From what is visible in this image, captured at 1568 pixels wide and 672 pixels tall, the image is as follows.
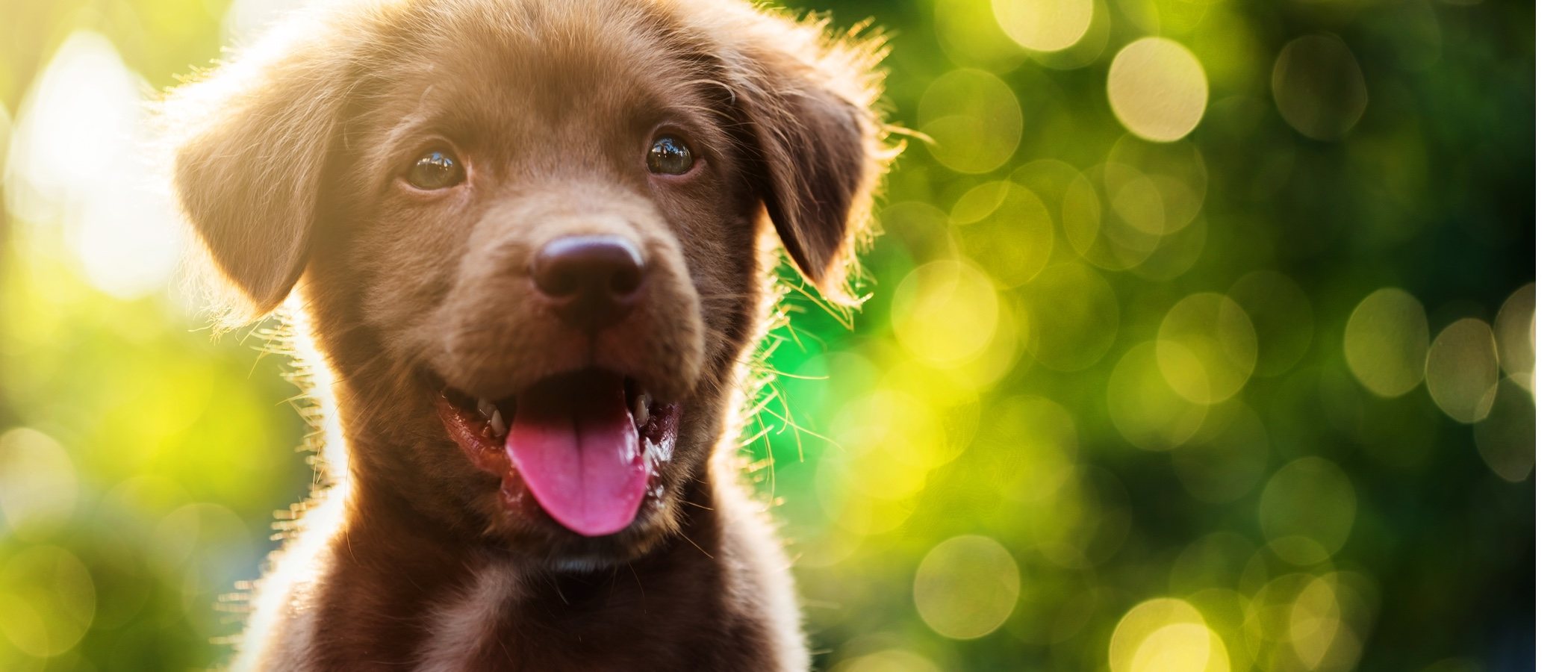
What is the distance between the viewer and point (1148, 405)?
7148mm

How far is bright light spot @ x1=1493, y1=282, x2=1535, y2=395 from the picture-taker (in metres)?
6.79

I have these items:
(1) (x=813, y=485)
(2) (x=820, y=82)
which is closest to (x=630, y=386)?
(2) (x=820, y=82)

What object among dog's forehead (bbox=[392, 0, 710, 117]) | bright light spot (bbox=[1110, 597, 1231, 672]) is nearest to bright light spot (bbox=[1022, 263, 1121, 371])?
bright light spot (bbox=[1110, 597, 1231, 672])

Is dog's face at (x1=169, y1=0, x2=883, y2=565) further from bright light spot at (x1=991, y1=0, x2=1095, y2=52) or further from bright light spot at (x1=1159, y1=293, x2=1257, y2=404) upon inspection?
bright light spot at (x1=1159, y1=293, x2=1257, y2=404)

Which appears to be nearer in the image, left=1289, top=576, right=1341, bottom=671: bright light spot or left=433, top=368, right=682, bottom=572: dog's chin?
left=433, top=368, right=682, bottom=572: dog's chin

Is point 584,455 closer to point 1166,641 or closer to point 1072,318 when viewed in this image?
point 1072,318

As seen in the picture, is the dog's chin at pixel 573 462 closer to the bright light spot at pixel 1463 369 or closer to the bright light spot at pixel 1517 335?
the bright light spot at pixel 1517 335

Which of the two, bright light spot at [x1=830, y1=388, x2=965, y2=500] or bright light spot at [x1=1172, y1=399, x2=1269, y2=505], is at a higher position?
bright light spot at [x1=1172, y1=399, x2=1269, y2=505]

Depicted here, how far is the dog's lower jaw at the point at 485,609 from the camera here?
111 inches

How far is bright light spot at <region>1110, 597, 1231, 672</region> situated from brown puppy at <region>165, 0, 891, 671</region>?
4699 millimetres

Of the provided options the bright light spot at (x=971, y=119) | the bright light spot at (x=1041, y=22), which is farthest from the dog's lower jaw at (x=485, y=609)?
the bright light spot at (x=1041, y=22)

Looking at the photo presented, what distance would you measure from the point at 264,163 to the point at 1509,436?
706 cm

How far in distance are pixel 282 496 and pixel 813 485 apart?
355 cm

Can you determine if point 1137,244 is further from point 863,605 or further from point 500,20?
point 500,20
